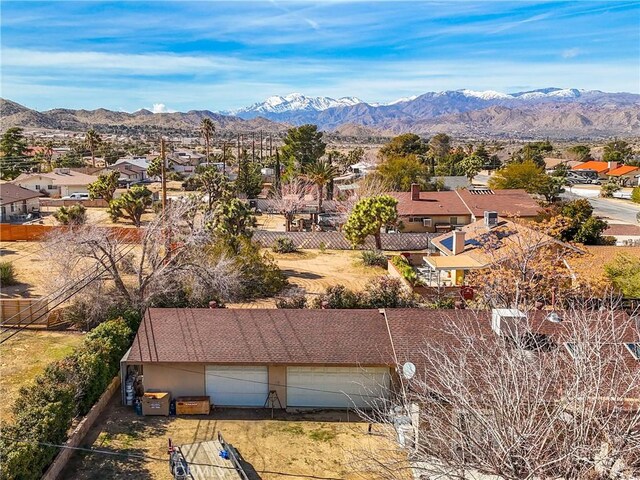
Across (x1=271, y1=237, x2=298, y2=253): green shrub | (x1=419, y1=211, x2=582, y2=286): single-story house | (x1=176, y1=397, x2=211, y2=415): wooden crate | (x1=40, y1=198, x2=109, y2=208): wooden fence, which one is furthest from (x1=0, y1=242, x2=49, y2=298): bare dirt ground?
(x1=419, y1=211, x2=582, y2=286): single-story house

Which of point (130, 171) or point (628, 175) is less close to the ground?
point (130, 171)

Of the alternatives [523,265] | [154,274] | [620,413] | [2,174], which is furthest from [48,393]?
[2,174]

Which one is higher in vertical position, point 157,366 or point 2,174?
point 2,174

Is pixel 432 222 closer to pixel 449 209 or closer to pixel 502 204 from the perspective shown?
pixel 449 209

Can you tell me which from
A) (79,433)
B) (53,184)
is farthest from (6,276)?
(53,184)

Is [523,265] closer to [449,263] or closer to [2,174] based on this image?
[449,263]

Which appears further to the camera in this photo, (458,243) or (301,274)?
(301,274)

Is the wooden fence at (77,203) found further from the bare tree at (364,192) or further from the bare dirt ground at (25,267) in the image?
the bare tree at (364,192)
